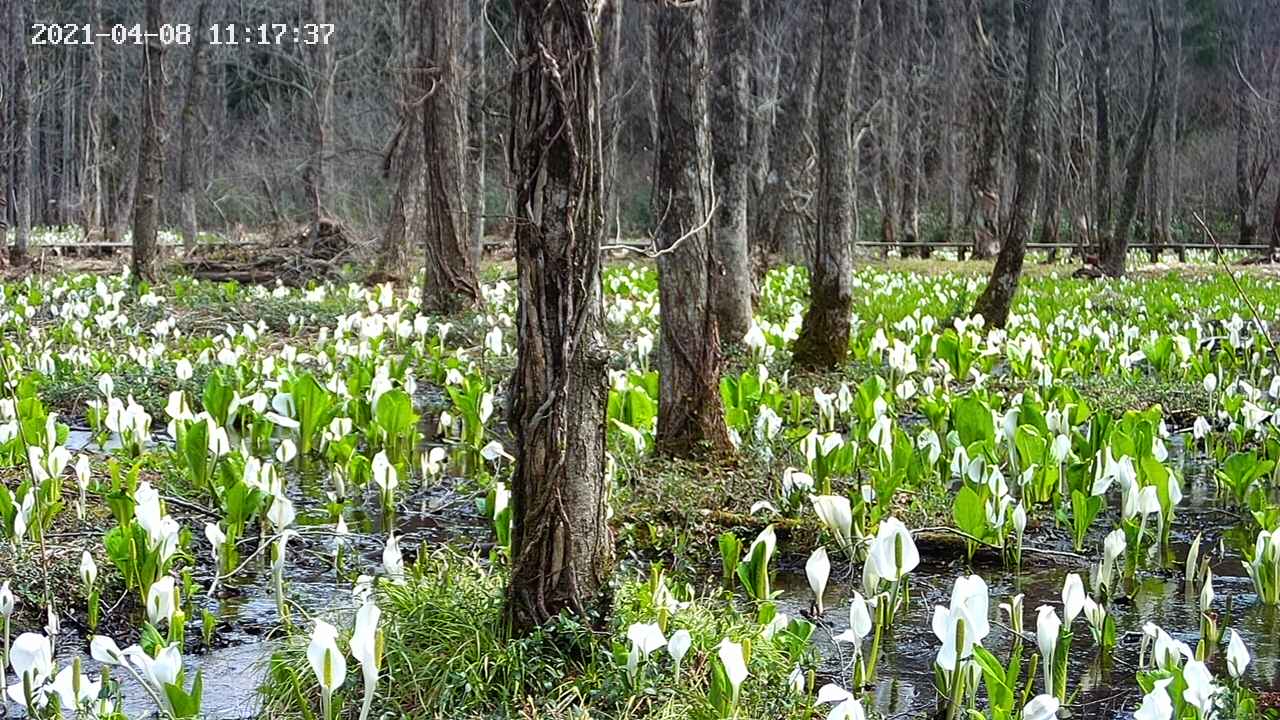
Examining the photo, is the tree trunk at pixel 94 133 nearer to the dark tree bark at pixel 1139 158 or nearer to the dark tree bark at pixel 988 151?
the dark tree bark at pixel 988 151

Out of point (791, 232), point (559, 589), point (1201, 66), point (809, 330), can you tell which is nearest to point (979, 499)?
point (559, 589)

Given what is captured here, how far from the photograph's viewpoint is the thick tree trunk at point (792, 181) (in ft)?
52.8

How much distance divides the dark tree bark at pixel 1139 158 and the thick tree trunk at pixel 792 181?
3.99 meters

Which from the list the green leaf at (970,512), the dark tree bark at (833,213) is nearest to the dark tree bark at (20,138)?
the dark tree bark at (833,213)

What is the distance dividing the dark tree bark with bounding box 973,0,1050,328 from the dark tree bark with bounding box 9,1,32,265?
1193 cm

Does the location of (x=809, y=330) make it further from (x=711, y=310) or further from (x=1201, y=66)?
(x=1201, y=66)

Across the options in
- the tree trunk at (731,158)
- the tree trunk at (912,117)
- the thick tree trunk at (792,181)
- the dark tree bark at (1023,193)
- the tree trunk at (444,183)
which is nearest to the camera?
the tree trunk at (731,158)

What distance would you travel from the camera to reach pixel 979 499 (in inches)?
176

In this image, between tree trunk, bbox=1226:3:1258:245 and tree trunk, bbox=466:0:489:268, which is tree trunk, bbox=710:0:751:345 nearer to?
tree trunk, bbox=466:0:489:268

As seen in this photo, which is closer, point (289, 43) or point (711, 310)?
point (711, 310)

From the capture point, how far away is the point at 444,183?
1228 centimetres

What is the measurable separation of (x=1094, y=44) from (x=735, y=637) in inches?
1155

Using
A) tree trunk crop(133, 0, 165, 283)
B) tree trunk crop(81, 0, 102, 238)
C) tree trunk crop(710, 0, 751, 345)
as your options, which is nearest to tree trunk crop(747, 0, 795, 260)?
tree trunk crop(710, 0, 751, 345)

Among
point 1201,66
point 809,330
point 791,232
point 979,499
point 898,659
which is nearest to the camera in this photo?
point 898,659
